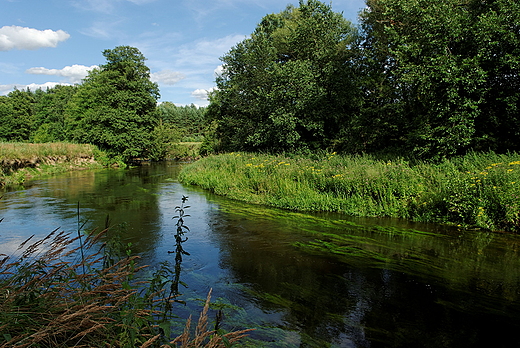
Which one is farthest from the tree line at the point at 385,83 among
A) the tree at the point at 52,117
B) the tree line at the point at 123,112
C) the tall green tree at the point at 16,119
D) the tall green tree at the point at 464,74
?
the tall green tree at the point at 16,119

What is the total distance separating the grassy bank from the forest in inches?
97.9

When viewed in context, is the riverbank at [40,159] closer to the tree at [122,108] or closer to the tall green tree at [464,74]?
the tree at [122,108]

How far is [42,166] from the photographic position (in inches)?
931

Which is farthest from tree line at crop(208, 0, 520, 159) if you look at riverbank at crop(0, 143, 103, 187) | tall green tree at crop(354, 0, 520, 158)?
riverbank at crop(0, 143, 103, 187)

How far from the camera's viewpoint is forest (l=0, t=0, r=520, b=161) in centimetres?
1300

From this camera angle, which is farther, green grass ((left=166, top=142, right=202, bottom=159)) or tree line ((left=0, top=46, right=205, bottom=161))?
green grass ((left=166, top=142, right=202, bottom=159))

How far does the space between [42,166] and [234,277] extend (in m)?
23.2

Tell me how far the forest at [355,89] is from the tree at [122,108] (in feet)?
0.38

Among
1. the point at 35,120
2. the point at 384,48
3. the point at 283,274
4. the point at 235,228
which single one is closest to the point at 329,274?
the point at 283,274

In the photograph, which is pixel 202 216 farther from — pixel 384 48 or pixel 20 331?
Result: pixel 384 48

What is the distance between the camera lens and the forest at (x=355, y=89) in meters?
13.0

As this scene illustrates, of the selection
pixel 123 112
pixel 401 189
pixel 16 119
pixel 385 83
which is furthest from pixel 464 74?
pixel 16 119

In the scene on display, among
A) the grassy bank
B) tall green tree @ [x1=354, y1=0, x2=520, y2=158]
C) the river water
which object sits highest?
tall green tree @ [x1=354, y1=0, x2=520, y2=158]

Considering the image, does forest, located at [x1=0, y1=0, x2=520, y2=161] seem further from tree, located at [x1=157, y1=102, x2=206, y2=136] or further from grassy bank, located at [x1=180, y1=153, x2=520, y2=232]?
tree, located at [x1=157, y1=102, x2=206, y2=136]
